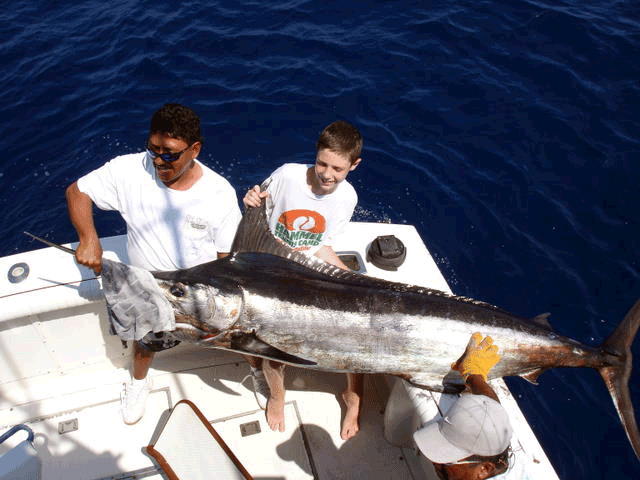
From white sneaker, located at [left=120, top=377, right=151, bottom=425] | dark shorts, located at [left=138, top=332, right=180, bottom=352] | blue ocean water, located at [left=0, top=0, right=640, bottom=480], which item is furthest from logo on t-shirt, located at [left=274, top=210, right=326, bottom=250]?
blue ocean water, located at [left=0, top=0, right=640, bottom=480]

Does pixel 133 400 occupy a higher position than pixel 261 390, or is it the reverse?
pixel 133 400

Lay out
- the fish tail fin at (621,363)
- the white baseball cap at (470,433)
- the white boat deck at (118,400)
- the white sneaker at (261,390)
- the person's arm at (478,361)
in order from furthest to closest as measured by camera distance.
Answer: the white sneaker at (261,390) → the white boat deck at (118,400) → the fish tail fin at (621,363) → the person's arm at (478,361) → the white baseball cap at (470,433)

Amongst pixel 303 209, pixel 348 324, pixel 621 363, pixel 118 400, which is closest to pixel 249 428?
pixel 118 400

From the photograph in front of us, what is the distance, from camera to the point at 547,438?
12.3 feet

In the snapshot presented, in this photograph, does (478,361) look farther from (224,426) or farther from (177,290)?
(224,426)

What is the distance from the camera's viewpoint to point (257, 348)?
2295mm

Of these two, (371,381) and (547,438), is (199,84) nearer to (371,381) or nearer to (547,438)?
(371,381)

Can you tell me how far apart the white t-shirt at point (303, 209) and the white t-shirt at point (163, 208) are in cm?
33

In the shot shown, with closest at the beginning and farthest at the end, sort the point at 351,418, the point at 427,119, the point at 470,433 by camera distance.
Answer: the point at 470,433, the point at 351,418, the point at 427,119

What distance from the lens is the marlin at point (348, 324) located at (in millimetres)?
2271

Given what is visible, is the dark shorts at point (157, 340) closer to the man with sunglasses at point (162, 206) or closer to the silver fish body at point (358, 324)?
the man with sunglasses at point (162, 206)

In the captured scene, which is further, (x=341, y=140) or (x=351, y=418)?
(x=351, y=418)

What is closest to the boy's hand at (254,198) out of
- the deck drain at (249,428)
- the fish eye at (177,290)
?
the fish eye at (177,290)

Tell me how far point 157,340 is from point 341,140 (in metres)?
1.40
